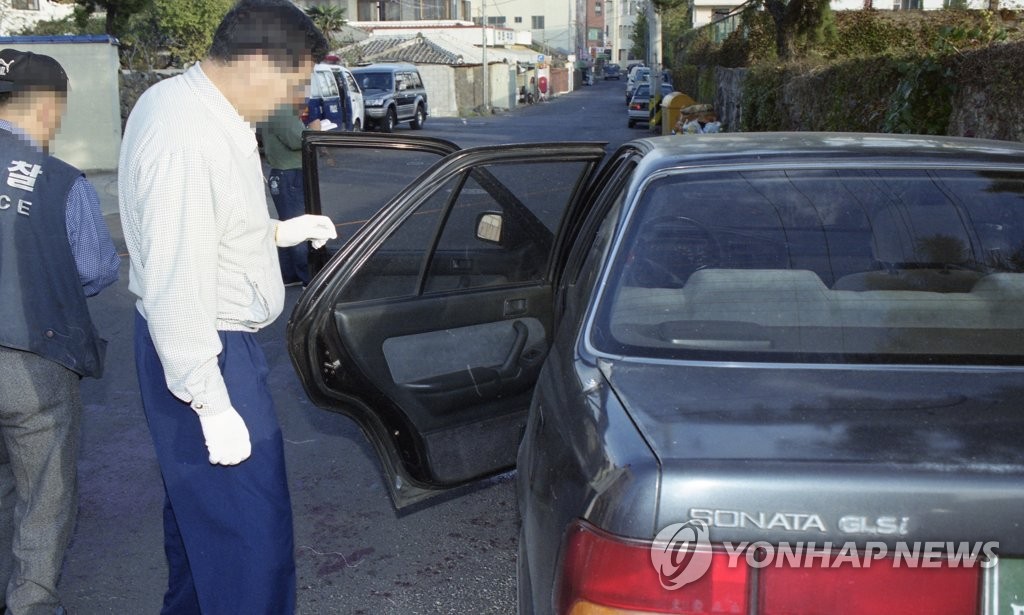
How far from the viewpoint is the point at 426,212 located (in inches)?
145

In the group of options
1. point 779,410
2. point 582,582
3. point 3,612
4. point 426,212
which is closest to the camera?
point 582,582

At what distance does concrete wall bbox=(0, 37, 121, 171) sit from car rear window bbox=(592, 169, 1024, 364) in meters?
16.2

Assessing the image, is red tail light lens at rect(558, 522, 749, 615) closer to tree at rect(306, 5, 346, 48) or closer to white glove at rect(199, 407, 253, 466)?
white glove at rect(199, 407, 253, 466)

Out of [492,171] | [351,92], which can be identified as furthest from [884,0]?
[492,171]

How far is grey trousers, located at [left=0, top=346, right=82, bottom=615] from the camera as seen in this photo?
119 inches

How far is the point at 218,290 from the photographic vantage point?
2.59 meters

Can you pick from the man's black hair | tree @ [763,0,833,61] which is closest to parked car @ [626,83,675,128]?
tree @ [763,0,833,61]

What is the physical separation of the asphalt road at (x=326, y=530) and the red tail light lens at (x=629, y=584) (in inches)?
73.3

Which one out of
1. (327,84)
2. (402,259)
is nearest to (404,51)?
(327,84)

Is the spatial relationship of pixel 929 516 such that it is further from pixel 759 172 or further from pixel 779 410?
pixel 759 172

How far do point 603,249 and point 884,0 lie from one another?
43332 millimetres

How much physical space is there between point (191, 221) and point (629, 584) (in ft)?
4.44

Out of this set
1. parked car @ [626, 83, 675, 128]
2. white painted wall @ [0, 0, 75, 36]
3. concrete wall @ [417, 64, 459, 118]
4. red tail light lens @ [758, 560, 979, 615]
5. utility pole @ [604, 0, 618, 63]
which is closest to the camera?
red tail light lens @ [758, 560, 979, 615]

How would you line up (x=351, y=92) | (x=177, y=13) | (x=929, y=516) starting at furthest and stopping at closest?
1. (x=177, y=13)
2. (x=351, y=92)
3. (x=929, y=516)
